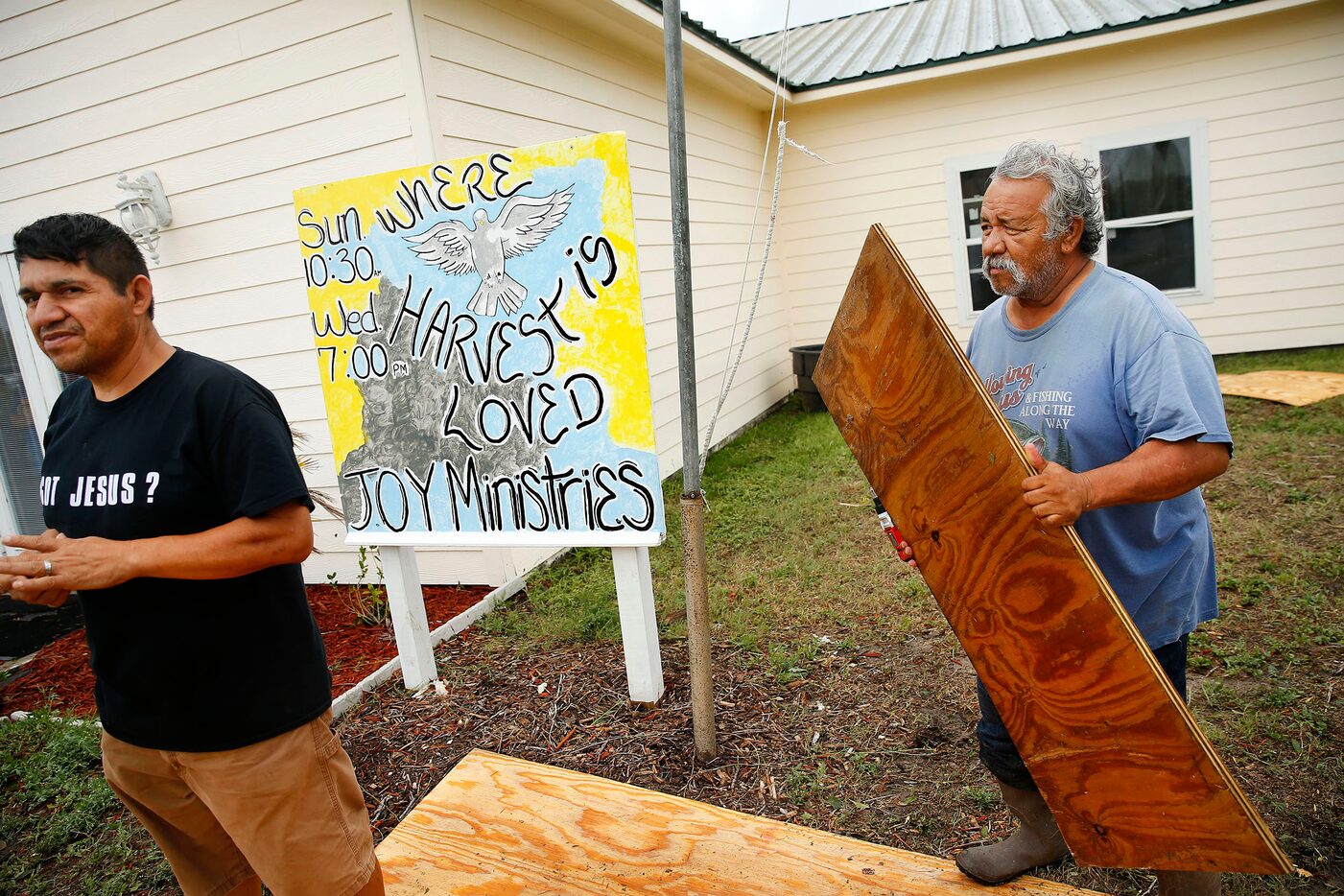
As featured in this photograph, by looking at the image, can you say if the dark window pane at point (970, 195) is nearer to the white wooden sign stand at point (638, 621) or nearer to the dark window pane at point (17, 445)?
the white wooden sign stand at point (638, 621)

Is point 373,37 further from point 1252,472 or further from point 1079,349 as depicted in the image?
point 1252,472

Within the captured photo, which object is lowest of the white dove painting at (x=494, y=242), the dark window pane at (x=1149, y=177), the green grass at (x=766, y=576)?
the green grass at (x=766, y=576)

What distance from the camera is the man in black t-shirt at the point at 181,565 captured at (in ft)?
5.37

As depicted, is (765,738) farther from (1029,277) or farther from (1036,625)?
(1029,277)

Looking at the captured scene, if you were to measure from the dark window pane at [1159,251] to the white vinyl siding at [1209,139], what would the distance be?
0.28 metres

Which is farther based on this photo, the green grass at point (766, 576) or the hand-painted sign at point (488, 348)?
the green grass at point (766, 576)

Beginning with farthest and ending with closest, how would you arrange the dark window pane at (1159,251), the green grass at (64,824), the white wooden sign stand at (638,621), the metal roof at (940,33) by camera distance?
1. the dark window pane at (1159,251)
2. the metal roof at (940,33)
3. the white wooden sign stand at (638,621)
4. the green grass at (64,824)

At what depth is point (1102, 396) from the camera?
1643mm

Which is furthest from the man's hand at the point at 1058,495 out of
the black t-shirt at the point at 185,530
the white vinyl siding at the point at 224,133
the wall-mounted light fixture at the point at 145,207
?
the wall-mounted light fixture at the point at 145,207

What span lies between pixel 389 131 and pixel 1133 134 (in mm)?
7743

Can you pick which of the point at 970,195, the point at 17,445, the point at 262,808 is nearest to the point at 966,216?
the point at 970,195

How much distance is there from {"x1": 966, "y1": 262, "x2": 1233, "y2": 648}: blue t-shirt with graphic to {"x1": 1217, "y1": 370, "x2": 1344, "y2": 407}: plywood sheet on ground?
20.6 ft

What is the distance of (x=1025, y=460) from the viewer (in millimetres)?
1566

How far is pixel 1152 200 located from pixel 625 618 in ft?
26.9
